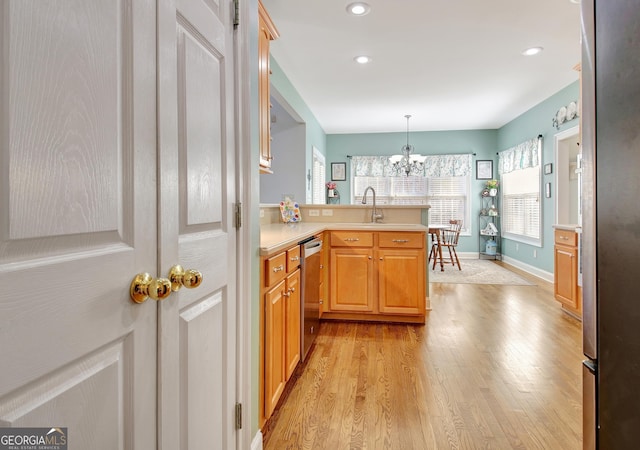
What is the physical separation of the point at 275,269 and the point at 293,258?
358mm

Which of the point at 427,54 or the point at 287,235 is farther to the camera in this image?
the point at 427,54

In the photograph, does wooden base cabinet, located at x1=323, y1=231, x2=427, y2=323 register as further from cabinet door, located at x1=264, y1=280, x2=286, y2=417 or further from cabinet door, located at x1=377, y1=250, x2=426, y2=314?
cabinet door, located at x1=264, y1=280, x2=286, y2=417

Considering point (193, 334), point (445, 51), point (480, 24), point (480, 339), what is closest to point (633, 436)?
point (193, 334)

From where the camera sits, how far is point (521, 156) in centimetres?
614

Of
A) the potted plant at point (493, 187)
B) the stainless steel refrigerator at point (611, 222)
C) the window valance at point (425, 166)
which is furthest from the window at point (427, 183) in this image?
the stainless steel refrigerator at point (611, 222)

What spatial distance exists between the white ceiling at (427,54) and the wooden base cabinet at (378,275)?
185 cm

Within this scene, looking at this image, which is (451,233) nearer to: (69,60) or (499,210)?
(499,210)

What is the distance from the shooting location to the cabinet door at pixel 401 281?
325 cm

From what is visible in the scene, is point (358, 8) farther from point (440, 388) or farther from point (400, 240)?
point (440, 388)

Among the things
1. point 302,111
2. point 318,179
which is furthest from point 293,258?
point 318,179

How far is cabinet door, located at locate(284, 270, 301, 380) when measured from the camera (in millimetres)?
1944

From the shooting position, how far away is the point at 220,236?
1.15 meters

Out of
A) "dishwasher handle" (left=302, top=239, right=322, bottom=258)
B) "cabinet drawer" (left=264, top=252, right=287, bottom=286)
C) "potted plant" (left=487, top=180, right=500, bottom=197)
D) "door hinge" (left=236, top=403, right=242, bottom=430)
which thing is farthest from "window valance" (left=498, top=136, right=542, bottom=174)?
"door hinge" (left=236, top=403, right=242, bottom=430)

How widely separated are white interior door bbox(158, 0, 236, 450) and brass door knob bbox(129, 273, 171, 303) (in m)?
0.08
